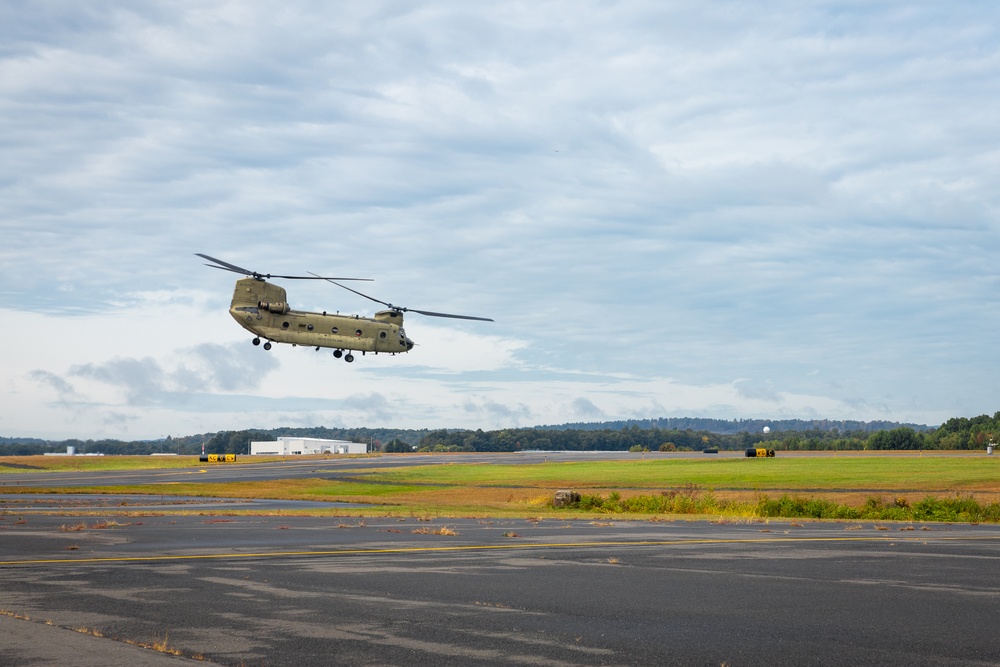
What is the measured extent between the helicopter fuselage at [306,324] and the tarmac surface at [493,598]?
48.7 m

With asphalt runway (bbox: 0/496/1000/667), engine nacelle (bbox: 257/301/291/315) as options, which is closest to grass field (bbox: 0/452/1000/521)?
engine nacelle (bbox: 257/301/291/315)

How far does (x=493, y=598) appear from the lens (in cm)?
1496

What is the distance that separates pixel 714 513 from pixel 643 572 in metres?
24.0

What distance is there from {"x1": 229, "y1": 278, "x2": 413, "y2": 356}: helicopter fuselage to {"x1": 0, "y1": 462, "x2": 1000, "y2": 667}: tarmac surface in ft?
160

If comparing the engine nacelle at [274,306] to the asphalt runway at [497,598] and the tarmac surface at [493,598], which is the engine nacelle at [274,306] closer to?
the tarmac surface at [493,598]

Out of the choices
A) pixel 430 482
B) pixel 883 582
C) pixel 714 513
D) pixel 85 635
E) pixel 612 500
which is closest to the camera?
pixel 85 635

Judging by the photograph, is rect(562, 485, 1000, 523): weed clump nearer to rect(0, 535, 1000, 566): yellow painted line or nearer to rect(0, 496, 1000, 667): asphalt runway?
rect(0, 535, 1000, 566): yellow painted line

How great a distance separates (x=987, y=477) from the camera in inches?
2672

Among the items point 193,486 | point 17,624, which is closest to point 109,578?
point 17,624

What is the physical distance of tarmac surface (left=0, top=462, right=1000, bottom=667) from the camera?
10859 millimetres

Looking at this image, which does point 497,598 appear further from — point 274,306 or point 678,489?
point 274,306

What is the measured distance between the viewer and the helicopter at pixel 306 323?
75125mm

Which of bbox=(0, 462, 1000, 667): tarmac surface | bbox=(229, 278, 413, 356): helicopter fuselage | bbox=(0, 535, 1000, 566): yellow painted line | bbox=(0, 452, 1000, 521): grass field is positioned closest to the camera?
bbox=(0, 462, 1000, 667): tarmac surface

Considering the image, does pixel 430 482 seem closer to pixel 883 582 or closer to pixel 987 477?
pixel 987 477
